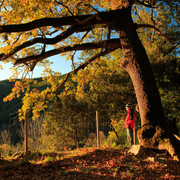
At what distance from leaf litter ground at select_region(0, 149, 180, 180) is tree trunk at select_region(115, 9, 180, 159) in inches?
20.6

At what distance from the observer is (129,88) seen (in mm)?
11953

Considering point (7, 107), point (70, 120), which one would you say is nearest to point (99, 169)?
point (70, 120)

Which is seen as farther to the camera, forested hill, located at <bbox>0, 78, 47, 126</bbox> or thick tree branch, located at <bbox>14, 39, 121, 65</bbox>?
forested hill, located at <bbox>0, 78, 47, 126</bbox>

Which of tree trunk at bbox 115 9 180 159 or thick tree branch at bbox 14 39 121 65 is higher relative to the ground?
thick tree branch at bbox 14 39 121 65

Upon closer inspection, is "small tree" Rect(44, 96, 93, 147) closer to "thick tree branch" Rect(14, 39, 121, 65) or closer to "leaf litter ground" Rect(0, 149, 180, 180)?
"thick tree branch" Rect(14, 39, 121, 65)

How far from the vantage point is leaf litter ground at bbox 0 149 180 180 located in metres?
4.41

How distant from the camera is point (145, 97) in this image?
6.36 metres

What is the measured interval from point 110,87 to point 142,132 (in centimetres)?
606

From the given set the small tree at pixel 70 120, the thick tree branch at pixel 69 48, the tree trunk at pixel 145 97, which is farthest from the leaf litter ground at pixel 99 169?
the small tree at pixel 70 120

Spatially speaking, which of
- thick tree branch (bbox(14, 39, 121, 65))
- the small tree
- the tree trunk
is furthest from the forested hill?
the tree trunk

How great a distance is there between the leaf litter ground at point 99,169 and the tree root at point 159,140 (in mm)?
262

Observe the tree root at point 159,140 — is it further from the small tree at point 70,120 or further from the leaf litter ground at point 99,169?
the small tree at point 70,120

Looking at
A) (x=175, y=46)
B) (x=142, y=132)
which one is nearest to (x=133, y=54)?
(x=142, y=132)

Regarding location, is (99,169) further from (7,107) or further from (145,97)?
(7,107)
